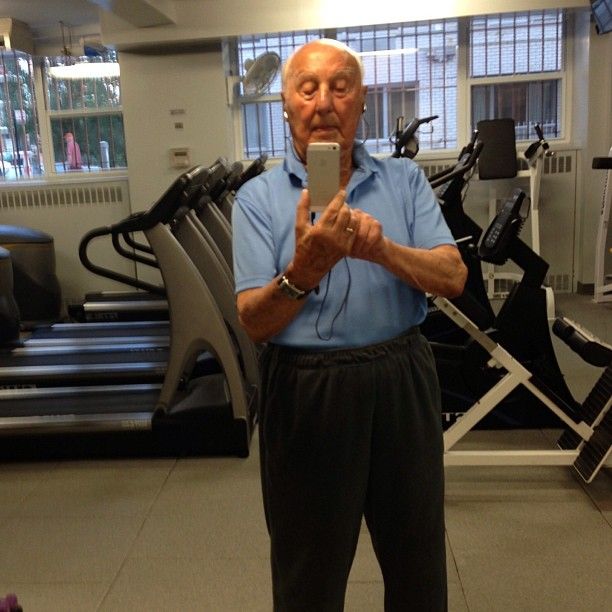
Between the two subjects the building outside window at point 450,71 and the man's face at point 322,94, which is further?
the building outside window at point 450,71

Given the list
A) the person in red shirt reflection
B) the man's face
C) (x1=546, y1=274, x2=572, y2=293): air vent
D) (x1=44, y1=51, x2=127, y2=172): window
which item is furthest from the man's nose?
the person in red shirt reflection

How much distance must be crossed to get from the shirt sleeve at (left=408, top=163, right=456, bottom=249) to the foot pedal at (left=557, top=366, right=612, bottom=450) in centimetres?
161

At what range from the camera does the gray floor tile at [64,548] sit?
224cm

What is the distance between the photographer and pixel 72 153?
6.70 meters

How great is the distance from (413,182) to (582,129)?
17.6 feet

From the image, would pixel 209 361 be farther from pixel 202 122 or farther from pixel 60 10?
pixel 60 10

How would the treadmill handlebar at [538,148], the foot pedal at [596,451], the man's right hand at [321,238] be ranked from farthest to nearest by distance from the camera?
the treadmill handlebar at [538,148], the foot pedal at [596,451], the man's right hand at [321,238]

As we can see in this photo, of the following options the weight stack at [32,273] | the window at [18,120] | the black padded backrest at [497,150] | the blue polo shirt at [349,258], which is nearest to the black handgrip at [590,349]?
the blue polo shirt at [349,258]

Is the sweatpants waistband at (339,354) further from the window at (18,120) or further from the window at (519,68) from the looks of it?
the window at (18,120)

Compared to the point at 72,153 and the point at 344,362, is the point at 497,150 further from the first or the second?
the point at 344,362

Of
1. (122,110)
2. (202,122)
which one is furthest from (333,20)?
(122,110)

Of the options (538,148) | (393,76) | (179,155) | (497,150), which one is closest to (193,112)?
(179,155)

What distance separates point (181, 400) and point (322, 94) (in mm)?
2344

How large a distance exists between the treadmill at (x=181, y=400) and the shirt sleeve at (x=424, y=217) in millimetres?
1913
